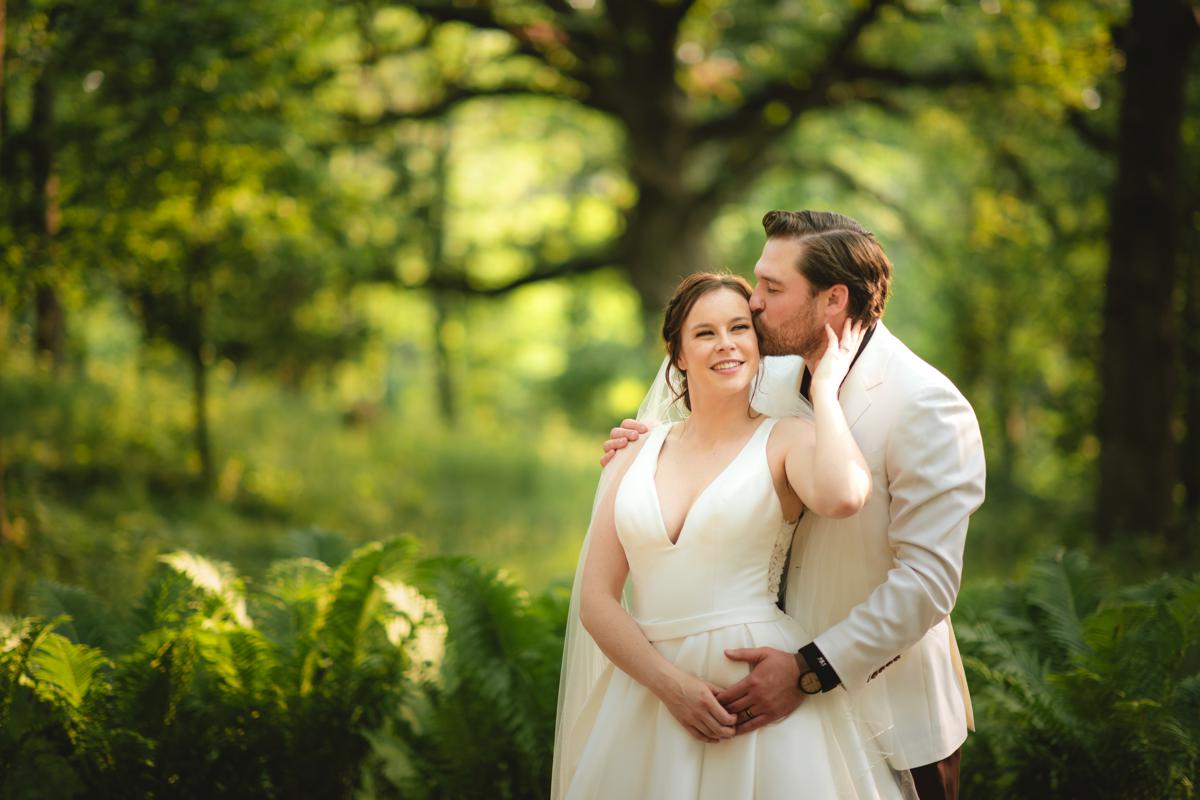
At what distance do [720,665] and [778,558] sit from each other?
1.20 ft

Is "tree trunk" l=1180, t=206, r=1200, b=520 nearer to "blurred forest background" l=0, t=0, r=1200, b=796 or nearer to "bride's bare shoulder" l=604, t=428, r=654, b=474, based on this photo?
"blurred forest background" l=0, t=0, r=1200, b=796

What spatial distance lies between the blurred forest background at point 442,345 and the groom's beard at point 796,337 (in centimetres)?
204

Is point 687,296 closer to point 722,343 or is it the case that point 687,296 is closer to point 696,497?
point 722,343

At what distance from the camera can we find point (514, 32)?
11906 mm

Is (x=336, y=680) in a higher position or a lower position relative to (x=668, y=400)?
lower

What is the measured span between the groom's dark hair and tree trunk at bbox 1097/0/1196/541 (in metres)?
5.84

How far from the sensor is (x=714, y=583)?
283 cm

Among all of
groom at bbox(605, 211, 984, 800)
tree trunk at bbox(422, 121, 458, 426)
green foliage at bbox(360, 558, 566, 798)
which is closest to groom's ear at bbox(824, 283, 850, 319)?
groom at bbox(605, 211, 984, 800)

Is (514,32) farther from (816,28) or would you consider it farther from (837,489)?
(837,489)

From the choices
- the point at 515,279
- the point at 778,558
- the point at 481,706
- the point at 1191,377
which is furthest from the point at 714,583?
the point at 515,279

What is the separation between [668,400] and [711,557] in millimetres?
746

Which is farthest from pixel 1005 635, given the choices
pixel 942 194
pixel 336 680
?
pixel 942 194

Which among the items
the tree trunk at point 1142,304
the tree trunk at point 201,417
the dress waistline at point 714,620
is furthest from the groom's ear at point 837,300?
the tree trunk at point 201,417

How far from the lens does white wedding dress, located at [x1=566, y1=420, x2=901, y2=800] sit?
8.87 feet
